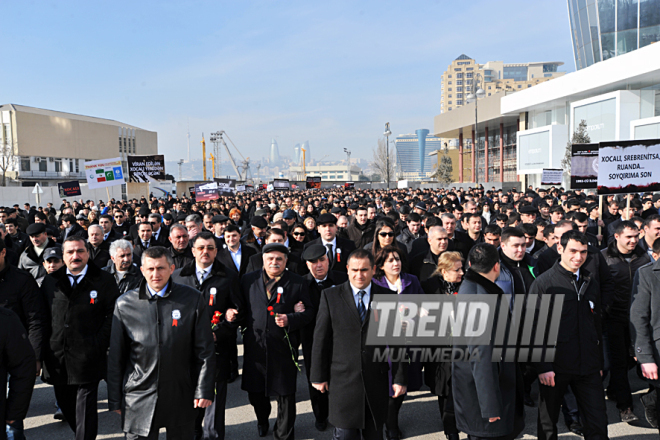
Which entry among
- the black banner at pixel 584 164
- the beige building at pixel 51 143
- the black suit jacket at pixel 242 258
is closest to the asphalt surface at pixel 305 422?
the black suit jacket at pixel 242 258

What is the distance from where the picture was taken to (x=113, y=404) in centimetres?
354

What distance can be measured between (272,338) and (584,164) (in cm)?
1155

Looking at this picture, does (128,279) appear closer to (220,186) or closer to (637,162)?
(637,162)

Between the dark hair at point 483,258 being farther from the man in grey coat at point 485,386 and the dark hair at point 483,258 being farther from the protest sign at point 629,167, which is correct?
the protest sign at point 629,167

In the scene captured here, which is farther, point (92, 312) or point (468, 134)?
point (468, 134)

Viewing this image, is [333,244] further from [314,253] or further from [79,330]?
[79,330]

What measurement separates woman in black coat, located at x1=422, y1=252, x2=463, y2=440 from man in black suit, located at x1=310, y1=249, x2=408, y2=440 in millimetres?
1012

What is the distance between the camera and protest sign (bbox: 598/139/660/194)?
8711 millimetres

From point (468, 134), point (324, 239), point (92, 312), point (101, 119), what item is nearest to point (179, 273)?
point (92, 312)

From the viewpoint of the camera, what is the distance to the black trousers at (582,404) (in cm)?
400

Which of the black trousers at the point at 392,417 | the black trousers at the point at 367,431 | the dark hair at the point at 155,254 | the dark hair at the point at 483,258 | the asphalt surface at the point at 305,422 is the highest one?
the dark hair at the point at 155,254

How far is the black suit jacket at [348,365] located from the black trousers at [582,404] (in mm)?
1334

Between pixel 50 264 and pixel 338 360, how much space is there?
10.4 ft

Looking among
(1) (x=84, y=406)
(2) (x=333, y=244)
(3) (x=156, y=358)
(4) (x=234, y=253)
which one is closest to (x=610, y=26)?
(2) (x=333, y=244)
